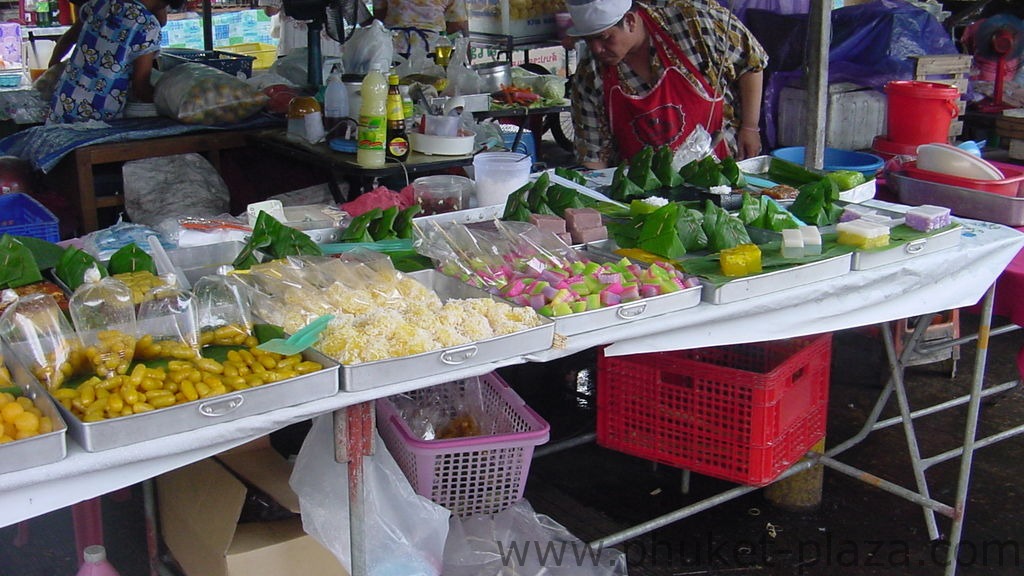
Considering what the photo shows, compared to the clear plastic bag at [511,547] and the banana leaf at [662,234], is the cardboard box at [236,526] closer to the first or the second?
the clear plastic bag at [511,547]

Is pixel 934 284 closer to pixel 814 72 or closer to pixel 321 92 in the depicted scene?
pixel 814 72

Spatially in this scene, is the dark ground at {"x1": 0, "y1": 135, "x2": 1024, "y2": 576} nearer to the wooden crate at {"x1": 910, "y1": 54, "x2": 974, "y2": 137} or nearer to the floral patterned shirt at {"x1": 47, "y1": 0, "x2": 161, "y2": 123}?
the floral patterned shirt at {"x1": 47, "y1": 0, "x2": 161, "y2": 123}

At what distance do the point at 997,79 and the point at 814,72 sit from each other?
170 inches

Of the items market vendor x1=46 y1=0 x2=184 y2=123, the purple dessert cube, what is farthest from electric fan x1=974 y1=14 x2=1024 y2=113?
market vendor x1=46 y1=0 x2=184 y2=123

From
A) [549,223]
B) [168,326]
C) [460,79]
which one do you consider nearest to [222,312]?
[168,326]

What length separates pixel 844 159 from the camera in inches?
151

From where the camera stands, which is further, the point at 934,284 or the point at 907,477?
the point at 907,477

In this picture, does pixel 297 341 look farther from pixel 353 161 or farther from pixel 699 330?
pixel 353 161

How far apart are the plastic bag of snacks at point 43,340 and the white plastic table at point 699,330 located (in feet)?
0.67

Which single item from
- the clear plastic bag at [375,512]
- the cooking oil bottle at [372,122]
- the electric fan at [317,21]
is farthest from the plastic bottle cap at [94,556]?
the electric fan at [317,21]

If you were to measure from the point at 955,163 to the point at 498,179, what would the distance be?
150cm

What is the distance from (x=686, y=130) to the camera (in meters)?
3.98

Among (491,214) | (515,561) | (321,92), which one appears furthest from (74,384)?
(321,92)

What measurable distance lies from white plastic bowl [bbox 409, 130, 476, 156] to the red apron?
2.08 feet
